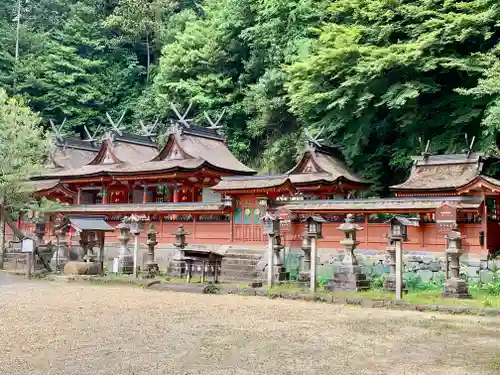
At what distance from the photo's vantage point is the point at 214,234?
79.2 feet

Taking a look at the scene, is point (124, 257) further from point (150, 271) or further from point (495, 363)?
point (495, 363)

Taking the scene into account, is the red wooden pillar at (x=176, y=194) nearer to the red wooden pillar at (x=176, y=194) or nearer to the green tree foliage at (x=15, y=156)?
the red wooden pillar at (x=176, y=194)

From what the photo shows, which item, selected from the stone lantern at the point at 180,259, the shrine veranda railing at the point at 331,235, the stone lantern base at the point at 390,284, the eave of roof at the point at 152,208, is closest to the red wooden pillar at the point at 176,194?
the eave of roof at the point at 152,208

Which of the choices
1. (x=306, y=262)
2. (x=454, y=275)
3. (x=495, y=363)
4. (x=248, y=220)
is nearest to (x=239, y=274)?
(x=248, y=220)

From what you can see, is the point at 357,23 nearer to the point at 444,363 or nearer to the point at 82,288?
the point at 82,288

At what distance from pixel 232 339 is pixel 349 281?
7786 mm

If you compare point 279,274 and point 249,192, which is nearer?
point 279,274

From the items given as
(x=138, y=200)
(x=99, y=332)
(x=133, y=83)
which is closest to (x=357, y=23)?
(x=138, y=200)

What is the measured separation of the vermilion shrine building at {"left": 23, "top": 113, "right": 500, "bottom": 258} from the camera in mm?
18828

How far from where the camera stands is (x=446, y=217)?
1611 centimetres

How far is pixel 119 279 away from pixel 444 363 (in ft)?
44.6

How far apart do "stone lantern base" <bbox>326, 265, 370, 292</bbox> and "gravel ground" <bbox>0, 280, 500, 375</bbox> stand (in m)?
2.58

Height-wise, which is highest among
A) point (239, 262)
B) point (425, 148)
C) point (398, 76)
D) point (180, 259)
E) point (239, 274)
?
point (398, 76)

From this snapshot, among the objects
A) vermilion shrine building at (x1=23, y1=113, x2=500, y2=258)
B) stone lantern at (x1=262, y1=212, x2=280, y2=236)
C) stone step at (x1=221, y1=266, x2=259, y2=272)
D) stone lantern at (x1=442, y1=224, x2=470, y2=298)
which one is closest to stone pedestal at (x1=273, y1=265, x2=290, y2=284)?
vermilion shrine building at (x1=23, y1=113, x2=500, y2=258)
